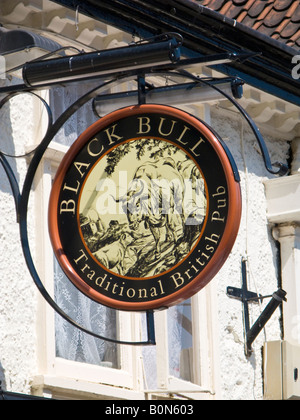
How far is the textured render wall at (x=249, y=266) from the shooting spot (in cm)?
912

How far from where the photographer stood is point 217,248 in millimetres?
5984

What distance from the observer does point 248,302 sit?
9.34 meters

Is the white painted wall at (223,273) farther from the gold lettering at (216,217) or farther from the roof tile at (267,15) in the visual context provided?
the gold lettering at (216,217)

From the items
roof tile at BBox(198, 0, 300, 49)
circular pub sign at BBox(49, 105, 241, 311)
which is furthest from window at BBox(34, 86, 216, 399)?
roof tile at BBox(198, 0, 300, 49)

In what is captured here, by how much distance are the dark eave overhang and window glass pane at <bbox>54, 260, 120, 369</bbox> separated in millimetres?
1683

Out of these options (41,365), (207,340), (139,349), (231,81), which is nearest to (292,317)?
(207,340)

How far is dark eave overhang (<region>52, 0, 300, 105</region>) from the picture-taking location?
796 cm

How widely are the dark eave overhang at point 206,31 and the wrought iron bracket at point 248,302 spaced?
4.65ft

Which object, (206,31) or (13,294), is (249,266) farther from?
(13,294)

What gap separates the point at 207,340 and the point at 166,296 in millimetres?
3044

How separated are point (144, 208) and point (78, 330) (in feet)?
6.08

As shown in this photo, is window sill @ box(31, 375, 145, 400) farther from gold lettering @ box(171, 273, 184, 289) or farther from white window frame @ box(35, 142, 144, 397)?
A: gold lettering @ box(171, 273, 184, 289)

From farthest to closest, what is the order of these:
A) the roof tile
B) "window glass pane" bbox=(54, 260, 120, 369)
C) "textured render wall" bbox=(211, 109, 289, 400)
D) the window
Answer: the roof tile → "textured render wall" bbox=(211, 109, 289, 400) → "window glass pane" bbox=(54, 260, 120, 369) → the window

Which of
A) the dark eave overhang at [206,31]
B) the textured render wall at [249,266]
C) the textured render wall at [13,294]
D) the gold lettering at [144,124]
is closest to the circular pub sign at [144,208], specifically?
the gold lettering at [144,124]
